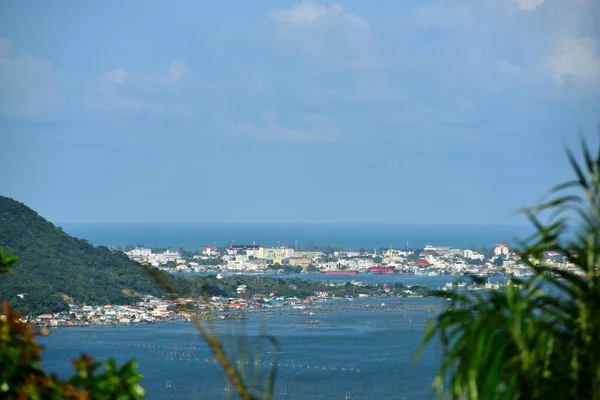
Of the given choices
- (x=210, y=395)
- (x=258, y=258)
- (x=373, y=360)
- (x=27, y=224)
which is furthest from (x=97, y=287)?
(x=258, y=258)

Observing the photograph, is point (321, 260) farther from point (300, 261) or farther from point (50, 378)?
point (50, 378)

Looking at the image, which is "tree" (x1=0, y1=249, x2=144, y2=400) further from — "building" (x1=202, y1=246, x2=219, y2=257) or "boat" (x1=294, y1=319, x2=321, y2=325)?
"building" (x1=202, y1=246, x2=219, y2=257)

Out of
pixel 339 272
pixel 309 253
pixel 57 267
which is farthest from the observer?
pixel 309 253

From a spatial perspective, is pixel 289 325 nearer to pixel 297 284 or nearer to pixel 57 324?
pixel 57 324

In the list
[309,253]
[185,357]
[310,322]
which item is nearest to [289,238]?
[309,253]

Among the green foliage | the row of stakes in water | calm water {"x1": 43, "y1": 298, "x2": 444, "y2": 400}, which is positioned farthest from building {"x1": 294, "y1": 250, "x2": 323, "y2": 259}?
the green foliage

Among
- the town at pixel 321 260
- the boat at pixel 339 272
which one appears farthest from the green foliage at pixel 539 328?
the boat at pixel 339 272
